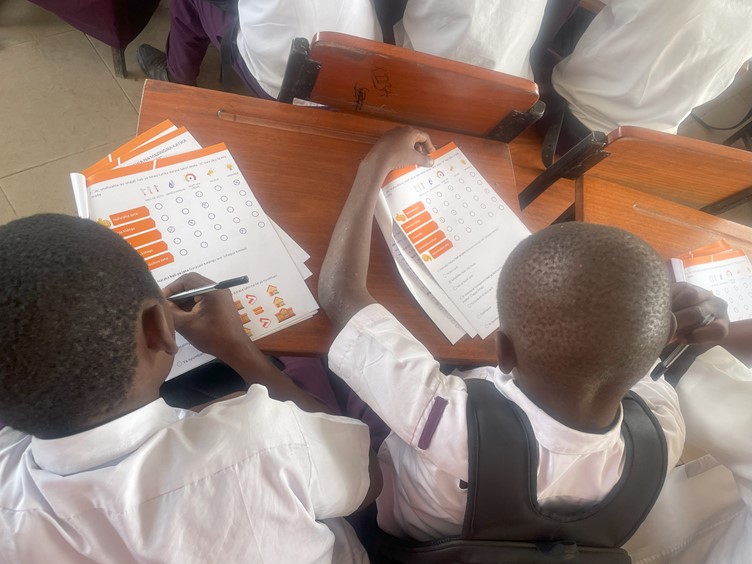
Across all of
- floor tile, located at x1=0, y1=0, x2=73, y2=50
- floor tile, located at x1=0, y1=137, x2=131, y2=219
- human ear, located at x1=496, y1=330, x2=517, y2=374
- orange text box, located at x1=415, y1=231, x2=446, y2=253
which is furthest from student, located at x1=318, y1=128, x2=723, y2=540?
floor tile, located at x1=0, y1=0, x2=73, y2=50

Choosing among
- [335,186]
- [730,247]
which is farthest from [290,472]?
[730,247]

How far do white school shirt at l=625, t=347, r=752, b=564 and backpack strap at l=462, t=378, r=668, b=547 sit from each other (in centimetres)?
21

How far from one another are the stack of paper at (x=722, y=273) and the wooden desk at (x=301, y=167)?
1.66ft

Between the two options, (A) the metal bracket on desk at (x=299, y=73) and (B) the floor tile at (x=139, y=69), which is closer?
(A) the metal bracket on desk at (x=299, y=73)

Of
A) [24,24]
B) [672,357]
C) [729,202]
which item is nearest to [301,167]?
[672,357]

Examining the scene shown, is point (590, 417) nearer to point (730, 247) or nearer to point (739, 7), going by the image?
point (730, 247)

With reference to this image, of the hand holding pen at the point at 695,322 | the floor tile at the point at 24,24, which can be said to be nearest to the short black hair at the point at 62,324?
the hand holding pen at the point at 695,322

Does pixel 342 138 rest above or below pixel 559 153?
above

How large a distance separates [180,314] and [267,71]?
2.40 feet

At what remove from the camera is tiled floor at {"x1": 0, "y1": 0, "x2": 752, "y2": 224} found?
1588mm

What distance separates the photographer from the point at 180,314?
0.73 meters

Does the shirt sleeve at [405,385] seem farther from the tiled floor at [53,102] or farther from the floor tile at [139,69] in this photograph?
the floor tile at [139,69]

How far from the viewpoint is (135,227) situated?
2.56ft

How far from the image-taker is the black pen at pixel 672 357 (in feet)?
2.77
